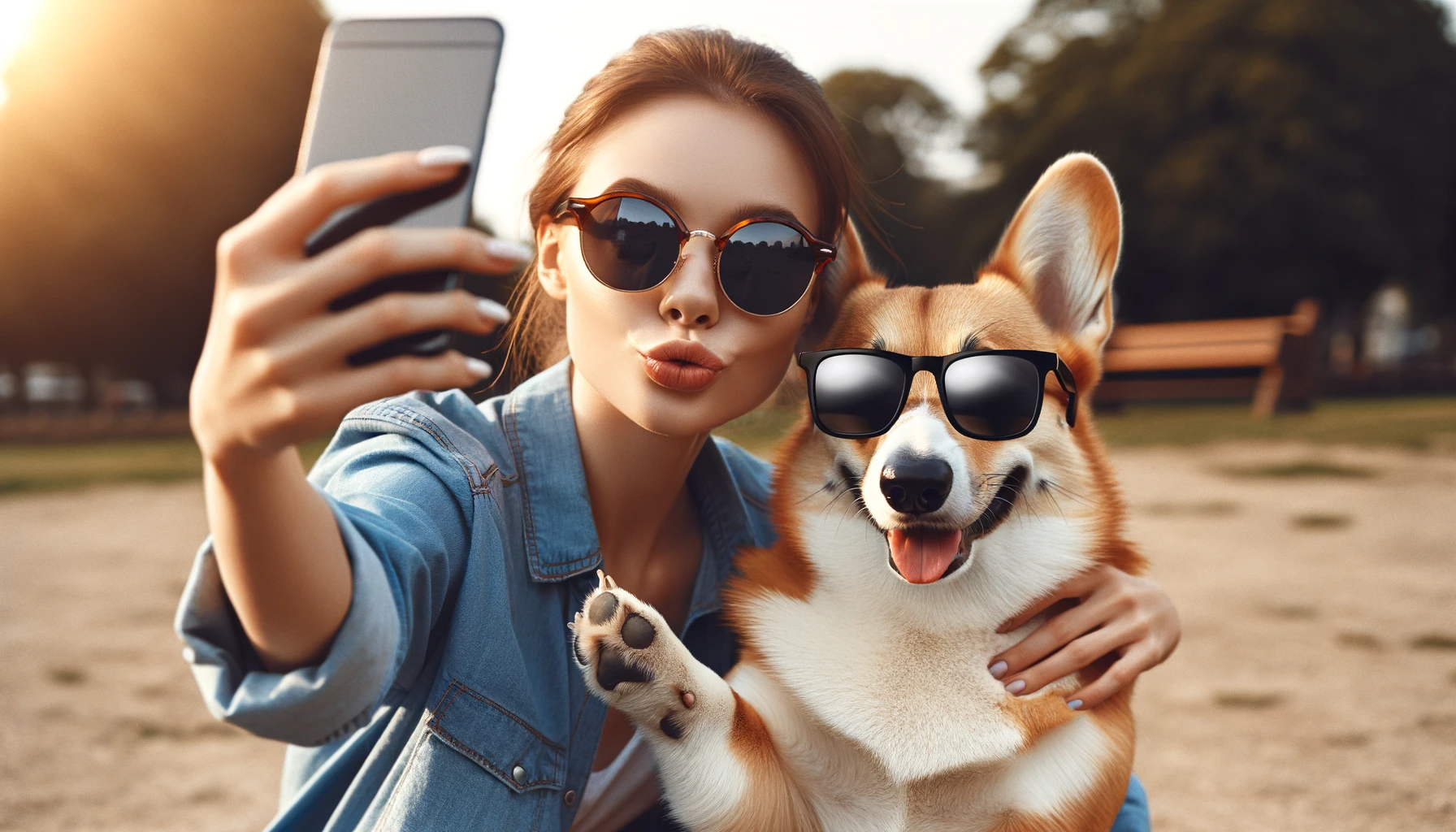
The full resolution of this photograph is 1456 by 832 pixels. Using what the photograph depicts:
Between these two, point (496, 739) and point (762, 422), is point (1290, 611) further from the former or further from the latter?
point (496, 739)

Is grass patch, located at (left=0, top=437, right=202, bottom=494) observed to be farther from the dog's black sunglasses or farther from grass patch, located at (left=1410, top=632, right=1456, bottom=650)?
the dog's black sunglasses

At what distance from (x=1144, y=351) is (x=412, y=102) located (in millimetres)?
18056

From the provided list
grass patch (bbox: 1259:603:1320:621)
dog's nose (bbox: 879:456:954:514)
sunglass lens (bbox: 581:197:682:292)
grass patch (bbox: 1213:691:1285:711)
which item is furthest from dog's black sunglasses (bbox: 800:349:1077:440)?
grass patch (bbox: 1259:603:1320:621)

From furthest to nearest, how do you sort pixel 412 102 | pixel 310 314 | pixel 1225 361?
pixel 1225 361 → pixel 412 102 → pixel 310 314

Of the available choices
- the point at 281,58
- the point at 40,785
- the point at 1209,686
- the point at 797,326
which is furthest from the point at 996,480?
the point at 281,58

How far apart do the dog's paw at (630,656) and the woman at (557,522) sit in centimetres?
29

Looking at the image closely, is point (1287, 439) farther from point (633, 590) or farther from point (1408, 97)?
point (1408, 97)

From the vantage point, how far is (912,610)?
2.03 metres

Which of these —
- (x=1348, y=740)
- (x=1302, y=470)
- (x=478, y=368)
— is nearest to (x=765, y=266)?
(x=478, y=368)

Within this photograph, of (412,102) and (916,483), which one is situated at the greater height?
(412,102)

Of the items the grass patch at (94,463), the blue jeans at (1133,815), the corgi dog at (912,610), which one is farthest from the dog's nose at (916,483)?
the grass patch at (94,463)

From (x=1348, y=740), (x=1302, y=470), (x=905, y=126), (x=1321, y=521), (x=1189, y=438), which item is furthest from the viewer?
(x=905, y=126)

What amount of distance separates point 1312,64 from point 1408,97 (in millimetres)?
3157

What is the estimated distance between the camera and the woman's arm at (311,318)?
1.01 meters
